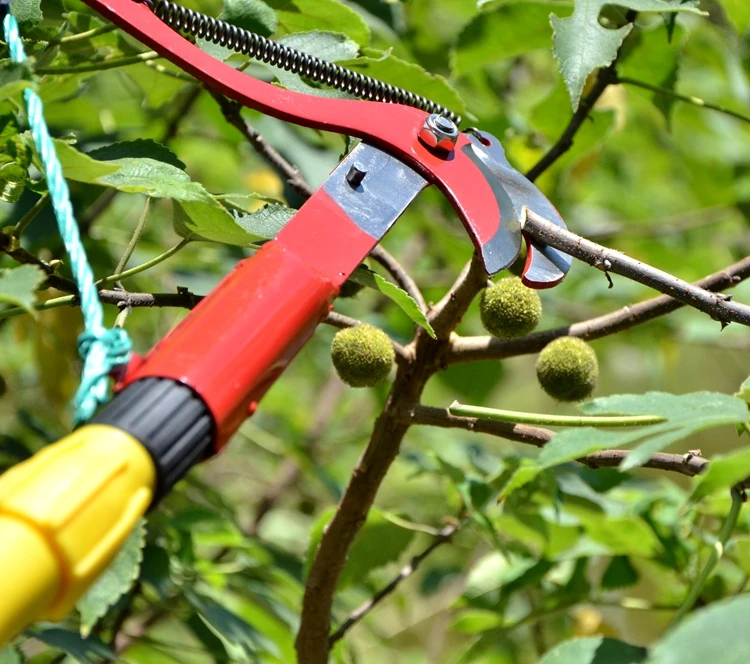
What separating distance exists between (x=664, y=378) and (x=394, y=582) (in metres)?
1.77

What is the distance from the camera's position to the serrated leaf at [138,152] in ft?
3.07

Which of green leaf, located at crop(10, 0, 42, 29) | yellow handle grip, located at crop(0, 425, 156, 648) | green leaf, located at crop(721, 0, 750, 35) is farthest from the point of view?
green leaf, located at crop(721, 0, 750, 35)

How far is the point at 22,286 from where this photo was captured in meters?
0.66

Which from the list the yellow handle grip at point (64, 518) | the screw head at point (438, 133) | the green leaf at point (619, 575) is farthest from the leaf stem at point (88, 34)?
the green leaf at point (619, 575)

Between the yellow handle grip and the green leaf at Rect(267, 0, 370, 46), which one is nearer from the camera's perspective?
the yellow handle grip

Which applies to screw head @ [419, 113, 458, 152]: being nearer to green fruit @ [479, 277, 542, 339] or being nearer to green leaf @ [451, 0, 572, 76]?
green fruit @ [479, 277, 542, 339]

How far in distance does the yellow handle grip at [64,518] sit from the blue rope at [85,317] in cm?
6

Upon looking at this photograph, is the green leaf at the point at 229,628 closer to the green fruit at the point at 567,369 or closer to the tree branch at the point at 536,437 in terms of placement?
the tree branch at the point at 536,437

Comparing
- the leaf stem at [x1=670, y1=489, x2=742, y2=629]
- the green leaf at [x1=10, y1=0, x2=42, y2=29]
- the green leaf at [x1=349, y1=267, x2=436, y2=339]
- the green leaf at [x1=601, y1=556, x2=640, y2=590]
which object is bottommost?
the green leaf at [x1=601, y1=556, x2=640, y2=590]

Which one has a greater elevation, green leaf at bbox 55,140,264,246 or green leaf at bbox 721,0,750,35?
green leaf at bbox 721,0,750,35

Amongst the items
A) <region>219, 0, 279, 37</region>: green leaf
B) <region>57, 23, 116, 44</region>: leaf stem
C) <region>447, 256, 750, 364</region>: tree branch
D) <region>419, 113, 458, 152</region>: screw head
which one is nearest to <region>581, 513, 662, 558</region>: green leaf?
<region>447, 256, 750, 364</region>: tree branch

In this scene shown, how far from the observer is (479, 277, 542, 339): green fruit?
100cm

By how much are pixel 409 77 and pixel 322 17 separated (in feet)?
0.47

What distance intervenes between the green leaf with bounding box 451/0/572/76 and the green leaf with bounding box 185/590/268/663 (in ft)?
2.94
